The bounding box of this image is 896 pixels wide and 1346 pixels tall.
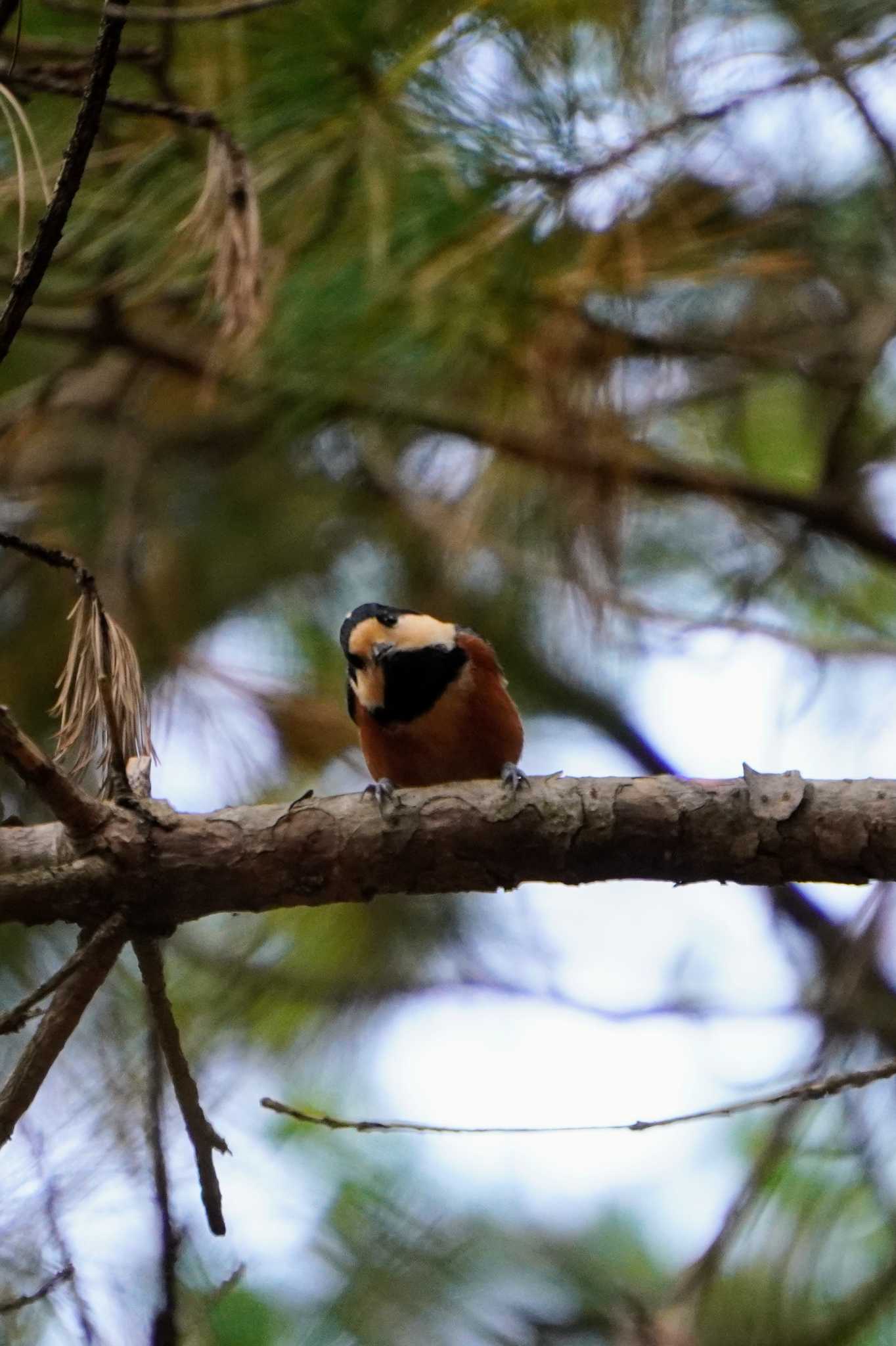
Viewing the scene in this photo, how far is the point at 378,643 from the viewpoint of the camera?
2.58 m

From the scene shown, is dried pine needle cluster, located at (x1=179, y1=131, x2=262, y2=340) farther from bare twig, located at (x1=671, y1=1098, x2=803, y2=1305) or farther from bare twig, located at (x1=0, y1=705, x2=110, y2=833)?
bare twig, located at (x1=671, y1=1098, x2=803, y2=1305)

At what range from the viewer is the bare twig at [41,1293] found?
131 centimetres

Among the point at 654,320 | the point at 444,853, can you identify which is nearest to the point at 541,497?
the point at 654,320

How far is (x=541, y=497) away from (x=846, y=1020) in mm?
1399

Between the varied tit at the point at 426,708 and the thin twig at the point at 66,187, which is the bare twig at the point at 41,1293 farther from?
the varied tit at the point at 426,708

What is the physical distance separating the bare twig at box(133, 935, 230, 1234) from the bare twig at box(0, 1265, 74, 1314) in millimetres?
161

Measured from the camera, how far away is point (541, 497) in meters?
3.11

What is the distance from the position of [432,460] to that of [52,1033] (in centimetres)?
197

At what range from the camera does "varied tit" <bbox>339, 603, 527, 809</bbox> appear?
2482mm

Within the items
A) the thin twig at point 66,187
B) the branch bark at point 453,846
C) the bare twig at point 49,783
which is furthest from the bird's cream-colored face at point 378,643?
the thin twig at point 66,187

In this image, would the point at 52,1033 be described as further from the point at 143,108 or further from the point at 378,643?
the point at 378,643

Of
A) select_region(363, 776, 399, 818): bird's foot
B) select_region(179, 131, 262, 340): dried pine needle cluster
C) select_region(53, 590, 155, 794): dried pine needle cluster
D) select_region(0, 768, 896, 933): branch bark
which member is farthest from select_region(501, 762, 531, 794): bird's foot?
select_region(179, 131, 262, 340): dried pine needle cluster

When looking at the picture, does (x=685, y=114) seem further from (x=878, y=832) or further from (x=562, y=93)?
(x=878, y=832)

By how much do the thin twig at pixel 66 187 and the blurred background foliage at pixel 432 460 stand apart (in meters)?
0.27
